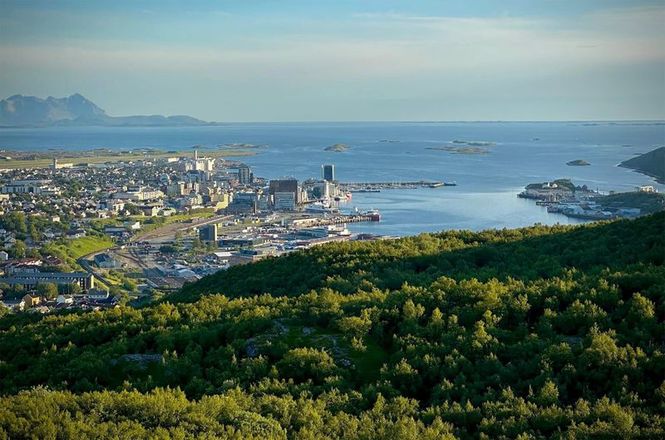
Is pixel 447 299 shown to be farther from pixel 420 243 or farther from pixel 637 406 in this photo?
pixel 420 243

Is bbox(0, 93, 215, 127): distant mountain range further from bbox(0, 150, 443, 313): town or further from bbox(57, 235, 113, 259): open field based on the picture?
bbox(57, 235, 113, 259): open field

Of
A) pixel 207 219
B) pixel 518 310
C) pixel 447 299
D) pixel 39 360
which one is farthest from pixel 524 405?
pixel 207 219

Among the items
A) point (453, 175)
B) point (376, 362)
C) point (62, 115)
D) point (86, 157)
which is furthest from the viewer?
point (62, 115)

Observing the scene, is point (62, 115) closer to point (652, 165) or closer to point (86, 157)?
point (86, 157)

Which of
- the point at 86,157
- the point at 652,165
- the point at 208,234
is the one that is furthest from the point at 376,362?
the point at 86,157

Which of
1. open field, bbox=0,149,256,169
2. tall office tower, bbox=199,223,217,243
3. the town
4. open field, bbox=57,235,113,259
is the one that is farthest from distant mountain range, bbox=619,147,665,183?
open field, bbox=0,149,256,169

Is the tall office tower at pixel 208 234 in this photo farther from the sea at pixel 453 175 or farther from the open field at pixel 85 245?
the sea at pixel 453 175
